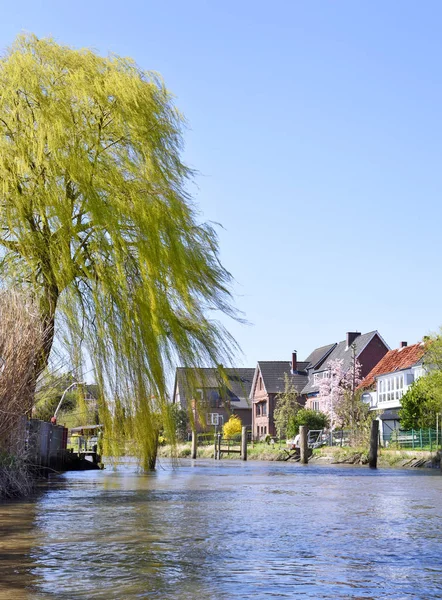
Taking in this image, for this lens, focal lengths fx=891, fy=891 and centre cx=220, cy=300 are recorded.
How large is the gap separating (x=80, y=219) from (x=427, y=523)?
1009cm

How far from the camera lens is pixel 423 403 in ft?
176

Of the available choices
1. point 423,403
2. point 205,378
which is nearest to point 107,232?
point 205,378

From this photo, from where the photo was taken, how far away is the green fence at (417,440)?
4697cm

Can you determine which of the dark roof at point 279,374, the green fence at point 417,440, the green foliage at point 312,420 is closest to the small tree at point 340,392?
the green foliage at point 312,420

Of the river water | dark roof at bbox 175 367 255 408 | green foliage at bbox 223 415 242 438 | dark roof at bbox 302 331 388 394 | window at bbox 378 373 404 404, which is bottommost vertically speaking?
the river water

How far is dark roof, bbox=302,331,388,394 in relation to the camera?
8638cm

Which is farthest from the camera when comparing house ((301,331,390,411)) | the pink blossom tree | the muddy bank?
house ((301,331,390,411))

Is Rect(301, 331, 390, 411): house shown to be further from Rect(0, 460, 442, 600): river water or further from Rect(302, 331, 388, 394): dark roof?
Rect(0, 460, 442, 600): river water

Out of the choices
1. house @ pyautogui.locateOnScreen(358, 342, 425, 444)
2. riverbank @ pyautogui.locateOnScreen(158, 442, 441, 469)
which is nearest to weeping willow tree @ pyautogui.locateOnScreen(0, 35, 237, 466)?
riverbank @ pyautogui.locateOnScreen(158, 442, 441, 469)

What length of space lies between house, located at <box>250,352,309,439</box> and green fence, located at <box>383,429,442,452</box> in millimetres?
39100

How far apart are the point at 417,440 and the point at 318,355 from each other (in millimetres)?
48034

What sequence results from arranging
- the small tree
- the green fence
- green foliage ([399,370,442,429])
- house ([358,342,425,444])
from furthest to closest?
house ([358,342,425,444])
the small tree
green foliage ([399,370,442,429])
the green fence

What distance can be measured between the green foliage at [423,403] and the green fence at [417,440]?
0.68 meters

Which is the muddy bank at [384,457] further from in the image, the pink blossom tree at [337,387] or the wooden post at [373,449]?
the pink blossom tree at [337,387]
